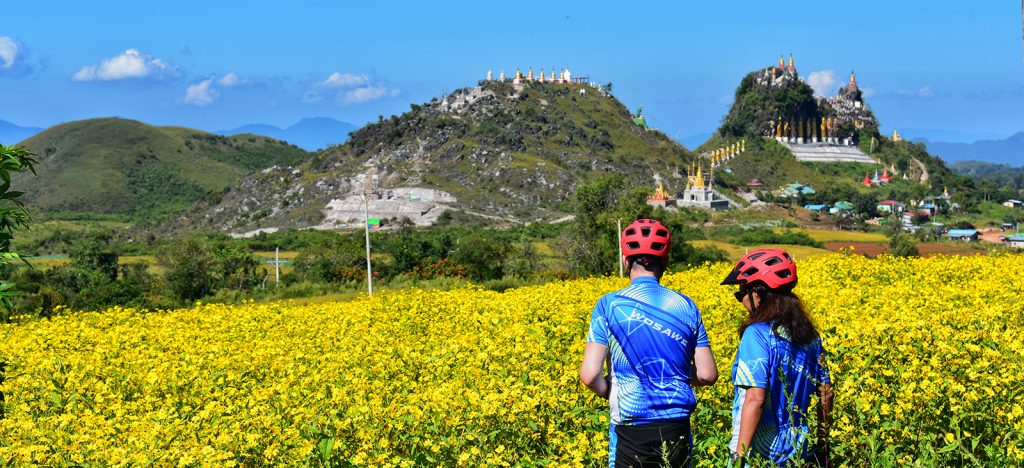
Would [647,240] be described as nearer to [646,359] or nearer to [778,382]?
[646,359]

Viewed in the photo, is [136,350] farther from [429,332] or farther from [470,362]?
[470,362]

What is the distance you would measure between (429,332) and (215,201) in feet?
554

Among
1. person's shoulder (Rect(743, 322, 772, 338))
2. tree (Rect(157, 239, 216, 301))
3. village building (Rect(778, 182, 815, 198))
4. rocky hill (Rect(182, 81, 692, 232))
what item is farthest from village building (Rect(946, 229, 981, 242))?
person's shoulder (Rect(743, 322, 772, 338))

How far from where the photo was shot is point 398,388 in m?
8.52

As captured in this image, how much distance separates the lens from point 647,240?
5695 millimetres

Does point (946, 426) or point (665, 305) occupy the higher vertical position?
point (665, 305)

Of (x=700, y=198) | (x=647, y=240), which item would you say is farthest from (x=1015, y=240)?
(x=647, y=240)

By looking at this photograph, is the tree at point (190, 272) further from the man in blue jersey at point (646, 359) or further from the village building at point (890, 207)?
the village building at point (890, 207)

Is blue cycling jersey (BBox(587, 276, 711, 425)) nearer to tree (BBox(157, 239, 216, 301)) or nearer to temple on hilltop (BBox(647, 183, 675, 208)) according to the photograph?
tree (BBox(157, 239, 216, 301))

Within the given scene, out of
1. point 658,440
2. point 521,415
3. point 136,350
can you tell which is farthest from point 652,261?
point 136,350

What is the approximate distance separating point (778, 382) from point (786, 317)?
0.45 m

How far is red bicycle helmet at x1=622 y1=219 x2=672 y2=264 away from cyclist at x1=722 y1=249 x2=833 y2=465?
0.46m

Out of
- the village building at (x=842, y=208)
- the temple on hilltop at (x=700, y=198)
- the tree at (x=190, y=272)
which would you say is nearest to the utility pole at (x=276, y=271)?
the tree at (x=190, y=272)

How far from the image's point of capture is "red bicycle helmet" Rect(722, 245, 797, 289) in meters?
5.56
